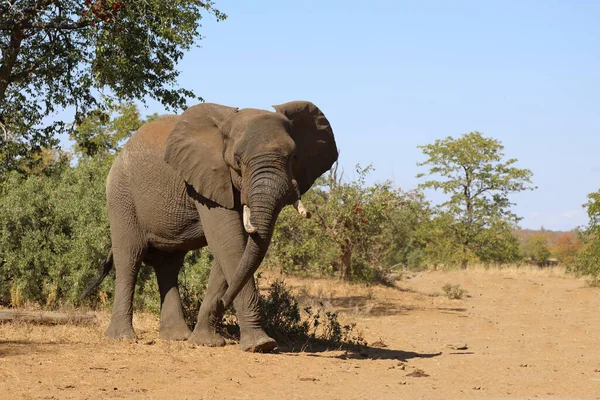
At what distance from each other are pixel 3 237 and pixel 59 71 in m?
3.48

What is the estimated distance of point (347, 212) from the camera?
74.3 feet

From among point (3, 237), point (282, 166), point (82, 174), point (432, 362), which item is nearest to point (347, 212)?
point (82, 174)

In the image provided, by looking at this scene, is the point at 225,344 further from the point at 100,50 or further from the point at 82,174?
the point at 82,174

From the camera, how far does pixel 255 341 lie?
380 inches

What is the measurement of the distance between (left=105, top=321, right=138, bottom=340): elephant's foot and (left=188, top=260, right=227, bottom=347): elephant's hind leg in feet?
3.30

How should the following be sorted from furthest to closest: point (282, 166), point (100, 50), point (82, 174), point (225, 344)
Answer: point (82, 174) < point (100, 50) < point (225, 344) < point (282, 166)

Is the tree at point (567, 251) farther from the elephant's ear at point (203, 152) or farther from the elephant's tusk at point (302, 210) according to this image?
the elephant's tusk at point (302, 210)

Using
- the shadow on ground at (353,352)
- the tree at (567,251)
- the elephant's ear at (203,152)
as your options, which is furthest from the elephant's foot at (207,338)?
the tree at (567,251)

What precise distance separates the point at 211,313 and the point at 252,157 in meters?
2.27

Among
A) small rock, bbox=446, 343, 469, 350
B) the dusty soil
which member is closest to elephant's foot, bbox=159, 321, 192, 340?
the dusty soil

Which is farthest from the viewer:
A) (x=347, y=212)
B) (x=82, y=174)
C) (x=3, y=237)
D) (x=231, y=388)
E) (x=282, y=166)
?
(x=347, y=212)

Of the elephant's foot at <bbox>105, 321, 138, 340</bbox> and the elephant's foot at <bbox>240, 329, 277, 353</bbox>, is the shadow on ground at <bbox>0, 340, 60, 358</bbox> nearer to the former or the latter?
the elephant's foot at <bbox>105, 321, 138, 340</bbox>

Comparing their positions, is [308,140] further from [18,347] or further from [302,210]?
[18,347]

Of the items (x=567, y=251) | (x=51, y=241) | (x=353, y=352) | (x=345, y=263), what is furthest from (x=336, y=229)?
(x=567, y=251)
